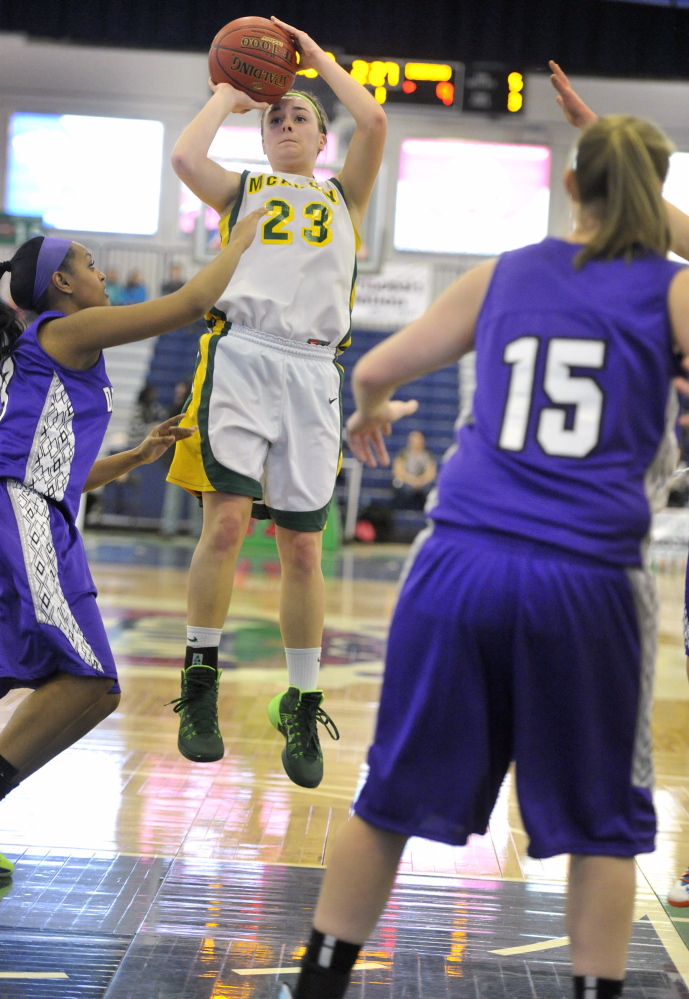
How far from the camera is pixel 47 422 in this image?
2.62 metres

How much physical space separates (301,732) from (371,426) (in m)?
1.31

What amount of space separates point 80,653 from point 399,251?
15472mm

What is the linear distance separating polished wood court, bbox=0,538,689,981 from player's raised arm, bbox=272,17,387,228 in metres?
1.85

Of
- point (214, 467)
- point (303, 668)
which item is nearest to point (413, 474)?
point (303, 668)

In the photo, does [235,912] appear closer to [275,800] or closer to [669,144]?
[275,800]

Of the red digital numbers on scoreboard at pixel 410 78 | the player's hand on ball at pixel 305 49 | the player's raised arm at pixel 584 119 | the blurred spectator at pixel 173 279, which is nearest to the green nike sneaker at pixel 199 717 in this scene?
the player's raised arm at pixel 584 119

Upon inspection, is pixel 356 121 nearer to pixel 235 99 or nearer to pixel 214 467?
pixel 235 99

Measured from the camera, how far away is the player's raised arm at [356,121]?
2.92m

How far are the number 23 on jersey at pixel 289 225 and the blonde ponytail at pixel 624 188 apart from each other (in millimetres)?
1367

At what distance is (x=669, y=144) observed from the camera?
176cm

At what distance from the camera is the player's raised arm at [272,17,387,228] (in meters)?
2.92

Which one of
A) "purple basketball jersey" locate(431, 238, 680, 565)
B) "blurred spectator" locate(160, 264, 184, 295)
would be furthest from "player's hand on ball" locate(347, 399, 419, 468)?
"blurred spectator" locate(160, 264, 184, 295)

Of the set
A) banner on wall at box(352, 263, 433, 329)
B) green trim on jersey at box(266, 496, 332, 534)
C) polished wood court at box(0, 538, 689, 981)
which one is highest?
green trim on jersey at box(266, 496, 332, 534)

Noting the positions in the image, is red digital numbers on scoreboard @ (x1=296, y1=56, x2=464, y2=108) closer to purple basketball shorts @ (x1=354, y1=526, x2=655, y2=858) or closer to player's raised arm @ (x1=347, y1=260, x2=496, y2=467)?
player's raised arm @ (x1=347, y1=260, x2=496, y2=467)
